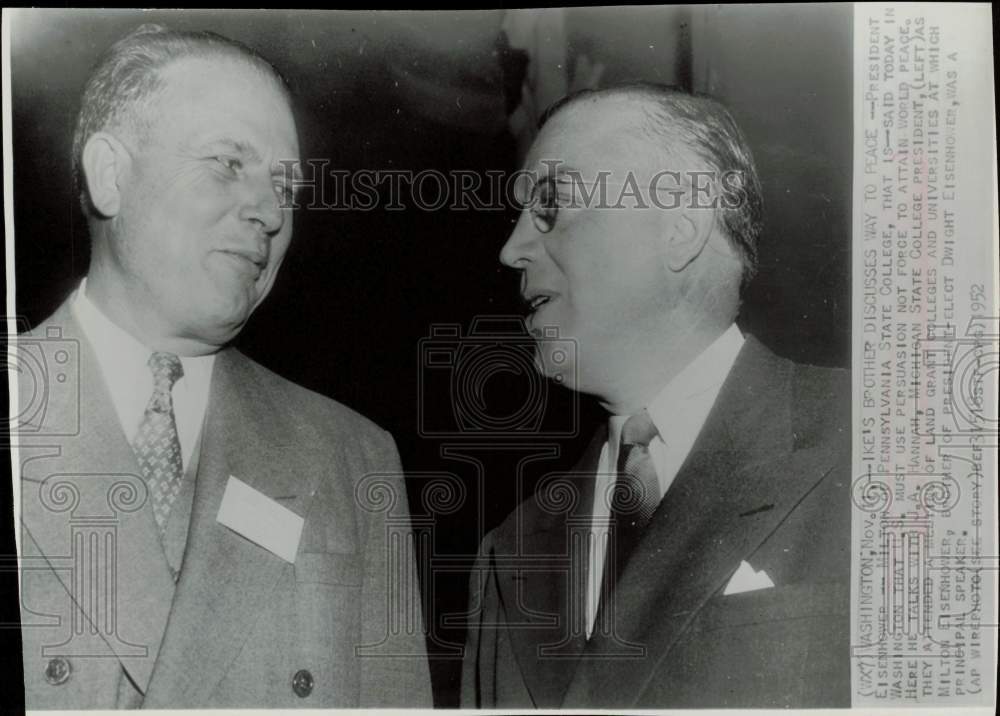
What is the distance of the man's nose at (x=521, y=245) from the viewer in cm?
180

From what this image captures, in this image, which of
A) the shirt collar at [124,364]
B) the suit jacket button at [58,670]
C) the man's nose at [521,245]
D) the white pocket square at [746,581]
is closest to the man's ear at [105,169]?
the shirt collar at [124,364]

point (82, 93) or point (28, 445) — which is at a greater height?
point (82, 93)

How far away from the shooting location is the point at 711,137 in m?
1.81

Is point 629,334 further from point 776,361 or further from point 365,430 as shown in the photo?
point 365,430

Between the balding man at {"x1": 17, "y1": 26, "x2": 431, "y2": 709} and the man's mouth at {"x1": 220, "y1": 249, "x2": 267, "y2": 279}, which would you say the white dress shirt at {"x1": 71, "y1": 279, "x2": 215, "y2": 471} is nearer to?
the balding man at {"x1": 17, "y1": 26, "x2": 431, "y2": 709}

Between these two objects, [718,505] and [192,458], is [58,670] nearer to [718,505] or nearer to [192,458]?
[192,458]

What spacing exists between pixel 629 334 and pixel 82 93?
1049 millimetres

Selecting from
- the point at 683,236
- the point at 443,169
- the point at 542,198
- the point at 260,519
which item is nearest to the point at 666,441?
the point at 683,236

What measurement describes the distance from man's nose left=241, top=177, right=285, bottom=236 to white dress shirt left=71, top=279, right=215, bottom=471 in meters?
0.25

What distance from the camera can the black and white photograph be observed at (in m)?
1.79

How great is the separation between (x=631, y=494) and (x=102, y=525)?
37.0 inches

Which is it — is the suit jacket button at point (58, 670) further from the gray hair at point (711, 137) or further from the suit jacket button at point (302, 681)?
the gray hair at point (711, 137)

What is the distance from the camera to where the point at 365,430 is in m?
1.82

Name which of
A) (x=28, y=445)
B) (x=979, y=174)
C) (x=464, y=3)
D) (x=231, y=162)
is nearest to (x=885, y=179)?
(x=979, y=174)
